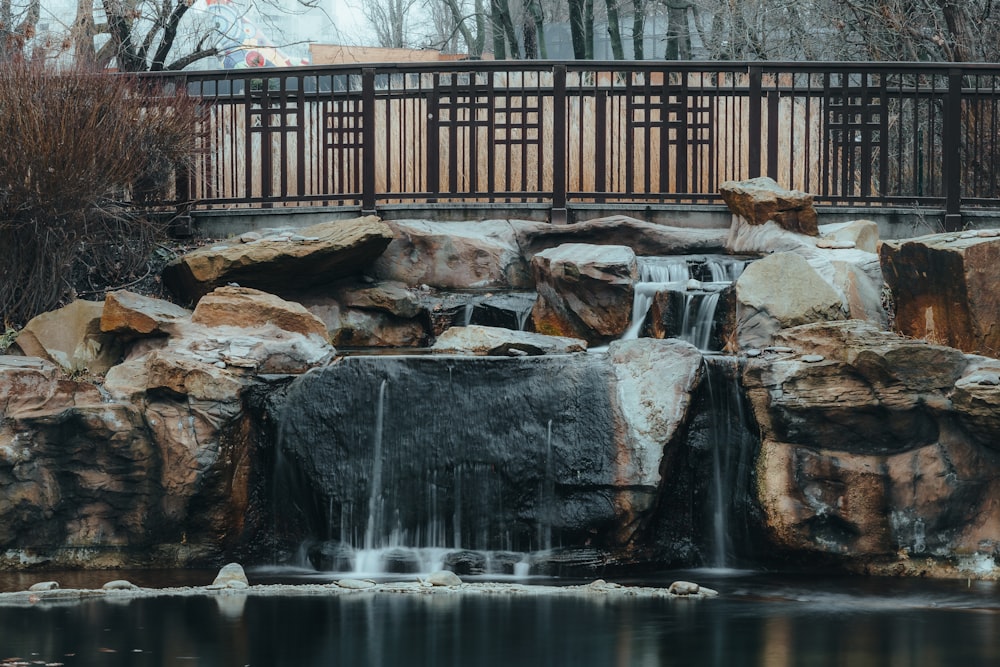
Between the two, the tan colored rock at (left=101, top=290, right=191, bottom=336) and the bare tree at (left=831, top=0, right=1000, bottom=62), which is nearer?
the tan colored rock at (left=101, top=290, right=191, bottom=336)

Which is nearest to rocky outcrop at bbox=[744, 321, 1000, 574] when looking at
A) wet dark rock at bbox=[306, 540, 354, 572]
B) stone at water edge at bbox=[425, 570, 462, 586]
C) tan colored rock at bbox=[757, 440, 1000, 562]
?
tan colored rock at bbox=[757, 440, 1000, 562]

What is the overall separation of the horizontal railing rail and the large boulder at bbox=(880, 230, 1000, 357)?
3430 millimetres

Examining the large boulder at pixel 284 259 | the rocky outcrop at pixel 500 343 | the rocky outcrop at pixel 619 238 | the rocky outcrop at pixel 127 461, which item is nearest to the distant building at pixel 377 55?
the rocky outcrop at pixel 619 238

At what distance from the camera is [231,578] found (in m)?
9.31

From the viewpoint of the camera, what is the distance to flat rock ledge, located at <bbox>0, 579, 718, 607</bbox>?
29.1ft

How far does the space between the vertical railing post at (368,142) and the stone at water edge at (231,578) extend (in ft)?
20.7

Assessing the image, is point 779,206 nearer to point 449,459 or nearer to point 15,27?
point 449,459

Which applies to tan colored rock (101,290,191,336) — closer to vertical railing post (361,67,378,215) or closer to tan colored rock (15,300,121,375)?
tan colored rock (15,300,121,375)

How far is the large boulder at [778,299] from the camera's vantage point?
11.6 m

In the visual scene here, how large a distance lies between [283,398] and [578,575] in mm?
2741

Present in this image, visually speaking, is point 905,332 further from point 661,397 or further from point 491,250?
point 491,250

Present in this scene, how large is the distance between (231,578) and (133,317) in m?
3.18

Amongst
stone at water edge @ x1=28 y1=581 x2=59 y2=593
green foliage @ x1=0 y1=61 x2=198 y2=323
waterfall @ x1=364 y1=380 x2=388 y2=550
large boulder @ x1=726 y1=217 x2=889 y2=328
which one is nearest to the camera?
stone at water edge @ x1=28 y1=581 x2=59 y2=593

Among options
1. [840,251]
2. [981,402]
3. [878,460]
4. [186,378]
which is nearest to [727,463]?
[878,460]
